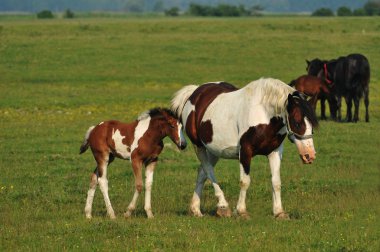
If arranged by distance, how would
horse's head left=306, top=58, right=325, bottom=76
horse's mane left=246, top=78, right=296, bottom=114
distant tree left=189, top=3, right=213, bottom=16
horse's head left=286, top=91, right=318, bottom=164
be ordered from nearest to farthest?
horse's head left=286, top=91, right=318, bottom=164 < horse's mane left=246, top=78, right=296, bottom=114 < horse's head left=306, top=58, right=325, bottom=76 < distant tree left=189, top=3, right=213, bottom=16

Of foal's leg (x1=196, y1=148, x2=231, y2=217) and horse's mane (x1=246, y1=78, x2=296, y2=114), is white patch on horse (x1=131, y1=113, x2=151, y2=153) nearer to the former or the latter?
foal's leg (x1=196, y1=148, x2=231, y2=217)

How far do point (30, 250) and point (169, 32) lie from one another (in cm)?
5532

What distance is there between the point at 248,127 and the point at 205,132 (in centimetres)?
119

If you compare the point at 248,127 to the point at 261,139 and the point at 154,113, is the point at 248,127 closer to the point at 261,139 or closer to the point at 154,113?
the point at 261,139

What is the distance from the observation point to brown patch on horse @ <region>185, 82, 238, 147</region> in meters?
15.6

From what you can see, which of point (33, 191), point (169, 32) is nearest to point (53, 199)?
point (33, 191)

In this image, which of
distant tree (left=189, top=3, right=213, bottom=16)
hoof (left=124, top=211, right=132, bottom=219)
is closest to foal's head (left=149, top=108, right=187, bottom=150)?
hoof (left=124, top=211, right=132, bottom=219)

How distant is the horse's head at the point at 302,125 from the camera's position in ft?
45.8

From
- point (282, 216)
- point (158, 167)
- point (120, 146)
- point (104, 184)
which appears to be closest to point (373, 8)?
point (158, 167)

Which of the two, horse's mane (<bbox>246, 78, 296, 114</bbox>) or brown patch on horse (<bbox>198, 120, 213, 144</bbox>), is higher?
→ horse's mane (<bbox>246, 78, 296, 114</bbox>)

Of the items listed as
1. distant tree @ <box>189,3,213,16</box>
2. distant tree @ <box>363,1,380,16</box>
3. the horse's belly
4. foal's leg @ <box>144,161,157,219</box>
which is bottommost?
distant tree @ <box>189,3,213,16</box>

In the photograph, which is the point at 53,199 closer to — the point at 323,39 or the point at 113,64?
the point at 113,64

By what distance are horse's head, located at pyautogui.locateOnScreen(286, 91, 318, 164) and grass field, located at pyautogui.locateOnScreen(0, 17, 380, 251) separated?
1034mm

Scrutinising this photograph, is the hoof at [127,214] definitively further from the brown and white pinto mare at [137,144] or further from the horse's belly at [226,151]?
the horse's belly at [226,151]
